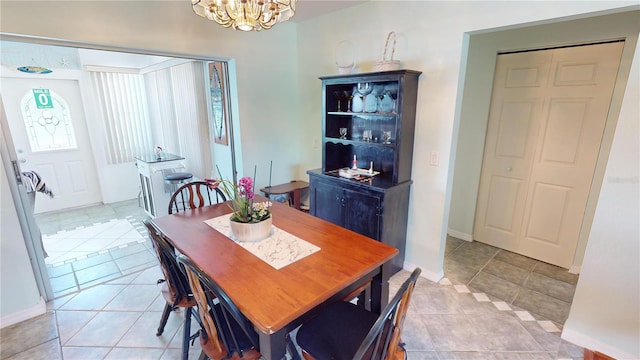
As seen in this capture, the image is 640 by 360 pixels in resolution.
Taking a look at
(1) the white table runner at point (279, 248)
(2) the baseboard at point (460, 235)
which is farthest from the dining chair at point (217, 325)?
Result: (2) the baseboard at point (460, 235)

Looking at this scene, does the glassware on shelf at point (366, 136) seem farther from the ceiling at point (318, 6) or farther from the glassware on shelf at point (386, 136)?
the ceiling at point (318, 6)

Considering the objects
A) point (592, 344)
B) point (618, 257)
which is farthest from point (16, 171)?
point (592, 344)

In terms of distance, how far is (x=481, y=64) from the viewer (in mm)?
3119

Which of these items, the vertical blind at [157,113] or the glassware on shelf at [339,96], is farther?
the vertical blind at [157,113]

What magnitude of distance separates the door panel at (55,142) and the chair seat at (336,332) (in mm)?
4931

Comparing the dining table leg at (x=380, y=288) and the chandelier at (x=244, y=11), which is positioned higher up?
the chandelier at (x=244, y=11)

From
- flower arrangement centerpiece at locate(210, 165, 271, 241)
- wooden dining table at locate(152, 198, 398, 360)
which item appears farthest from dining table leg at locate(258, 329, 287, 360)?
flower arrangement centerpiece at locate(210, 165, 271, 241)

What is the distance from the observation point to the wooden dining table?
1.19 metres

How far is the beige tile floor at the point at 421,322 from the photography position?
1896mm

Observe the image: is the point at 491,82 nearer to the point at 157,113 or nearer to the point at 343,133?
the point at 343,133

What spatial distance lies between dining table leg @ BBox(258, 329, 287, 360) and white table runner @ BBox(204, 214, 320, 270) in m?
0.35

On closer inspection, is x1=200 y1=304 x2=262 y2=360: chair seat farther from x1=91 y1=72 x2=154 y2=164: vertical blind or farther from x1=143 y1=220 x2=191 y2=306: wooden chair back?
x1=91 y1=72 x2=154 y2=164: vertical blind

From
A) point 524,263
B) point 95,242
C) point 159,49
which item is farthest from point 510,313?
point 95,242

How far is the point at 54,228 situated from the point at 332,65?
4150 mm
